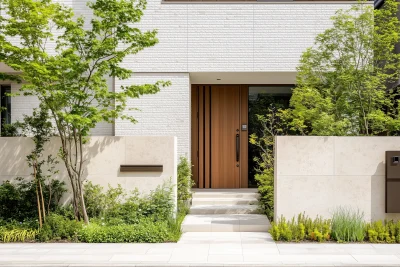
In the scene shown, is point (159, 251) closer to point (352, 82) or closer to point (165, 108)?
point (352, 82)

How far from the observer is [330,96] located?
38.6 feet

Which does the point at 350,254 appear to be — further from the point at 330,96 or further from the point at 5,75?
the point at 5,75

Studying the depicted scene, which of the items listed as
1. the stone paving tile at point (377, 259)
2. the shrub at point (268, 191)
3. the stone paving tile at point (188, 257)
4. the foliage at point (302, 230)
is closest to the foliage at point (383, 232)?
the foliage at point (302, 230)

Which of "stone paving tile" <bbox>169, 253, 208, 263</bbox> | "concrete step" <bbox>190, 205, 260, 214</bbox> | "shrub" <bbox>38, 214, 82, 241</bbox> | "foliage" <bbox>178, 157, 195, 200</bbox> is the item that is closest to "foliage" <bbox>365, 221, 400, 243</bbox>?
"concrete step" <bbox>190, 205, 260, 214</bbox>

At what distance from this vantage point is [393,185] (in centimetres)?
1082

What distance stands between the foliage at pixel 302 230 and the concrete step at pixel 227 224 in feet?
3.01

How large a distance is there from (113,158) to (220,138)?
18.1 ft

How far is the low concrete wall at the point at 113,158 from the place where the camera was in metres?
11.6

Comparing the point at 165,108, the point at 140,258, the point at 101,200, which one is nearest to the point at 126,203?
the point at 101,200

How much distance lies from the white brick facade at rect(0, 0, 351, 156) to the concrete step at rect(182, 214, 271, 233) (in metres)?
3.12

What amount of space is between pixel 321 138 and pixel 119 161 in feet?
14.6

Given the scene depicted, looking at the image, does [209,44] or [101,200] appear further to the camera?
[209,44]

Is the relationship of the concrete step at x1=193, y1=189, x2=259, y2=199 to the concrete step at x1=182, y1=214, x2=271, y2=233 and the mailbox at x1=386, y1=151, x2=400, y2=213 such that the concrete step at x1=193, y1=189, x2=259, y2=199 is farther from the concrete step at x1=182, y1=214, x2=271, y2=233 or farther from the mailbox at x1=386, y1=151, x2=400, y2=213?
the mailbox at x1=386, y1=151, x2=400, y2=213

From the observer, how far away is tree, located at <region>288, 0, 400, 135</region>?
452 inches
